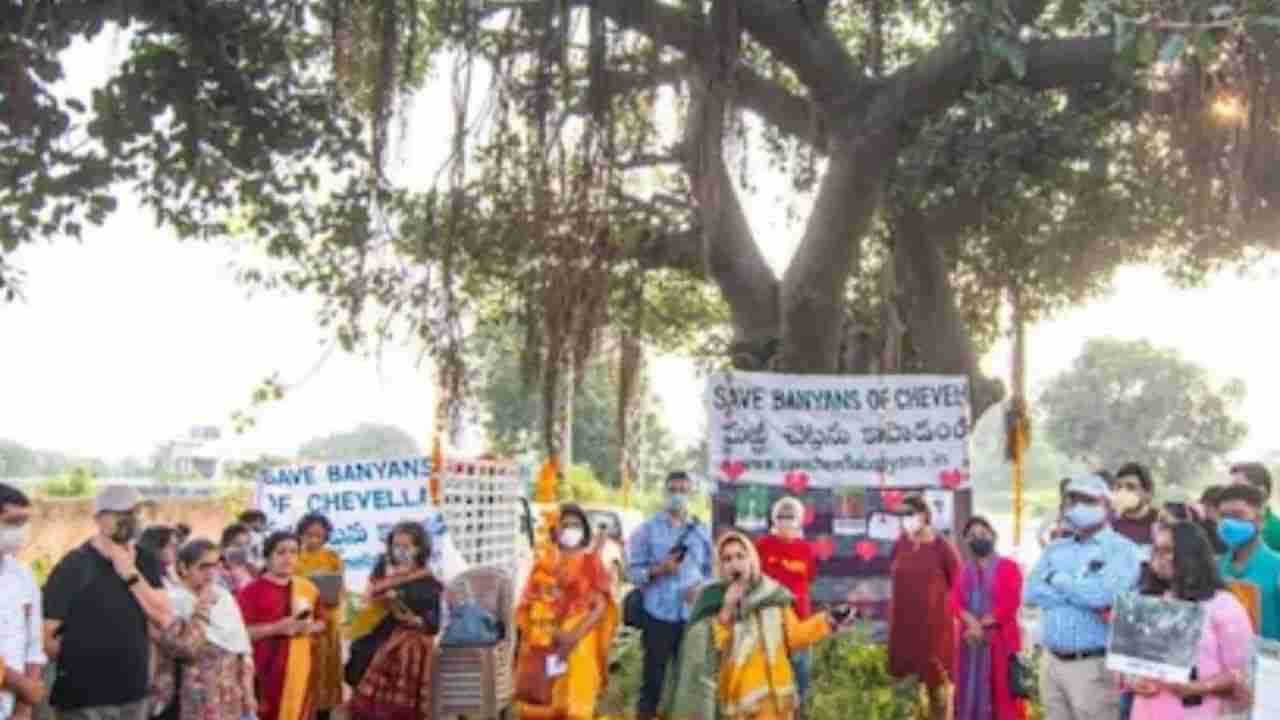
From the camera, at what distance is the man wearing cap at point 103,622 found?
5.84 meters

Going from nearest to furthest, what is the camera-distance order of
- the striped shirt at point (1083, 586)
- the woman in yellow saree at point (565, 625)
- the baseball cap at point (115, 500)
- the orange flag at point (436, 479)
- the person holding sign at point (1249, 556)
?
the person holding sign at point (1249, 556) < the baseball cap at point (115, 500) < the striped shirt at point (1083, 586) < the woman in yellow saree at point (565, 625) < the orange flag at point (436, 479)

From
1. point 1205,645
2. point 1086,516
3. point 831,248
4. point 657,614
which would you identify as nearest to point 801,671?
point 657,614

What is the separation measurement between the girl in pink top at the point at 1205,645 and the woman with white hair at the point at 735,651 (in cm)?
195

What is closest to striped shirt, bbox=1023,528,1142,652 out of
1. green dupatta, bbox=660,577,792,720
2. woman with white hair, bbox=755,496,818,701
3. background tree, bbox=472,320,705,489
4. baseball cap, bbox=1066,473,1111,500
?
baseball cap, bbox=1066,473,1111,500

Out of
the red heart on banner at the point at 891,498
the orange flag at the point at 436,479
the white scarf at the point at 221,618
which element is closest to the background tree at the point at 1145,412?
the red heart on banner at the point at 891,498

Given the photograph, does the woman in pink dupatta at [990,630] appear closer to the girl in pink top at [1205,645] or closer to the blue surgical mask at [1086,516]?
the blue surgical mask at [1086,516]

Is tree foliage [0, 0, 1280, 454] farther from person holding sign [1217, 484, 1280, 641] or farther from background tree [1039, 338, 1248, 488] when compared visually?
background tree [1039, 338, 1248, 488]

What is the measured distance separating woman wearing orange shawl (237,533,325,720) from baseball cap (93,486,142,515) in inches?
68.7

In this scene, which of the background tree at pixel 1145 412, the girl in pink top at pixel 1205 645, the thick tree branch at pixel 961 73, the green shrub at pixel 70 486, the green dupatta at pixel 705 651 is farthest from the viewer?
the background tree at pixel 1145 412

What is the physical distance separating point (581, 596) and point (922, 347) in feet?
16.8

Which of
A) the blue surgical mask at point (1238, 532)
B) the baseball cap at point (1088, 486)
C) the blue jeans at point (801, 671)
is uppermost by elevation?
the baseball cap at point (1088, 486)

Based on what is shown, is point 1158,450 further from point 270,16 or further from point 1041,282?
point 270,16

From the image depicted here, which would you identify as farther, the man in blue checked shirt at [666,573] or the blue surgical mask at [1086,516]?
the man in blue checked shirt at [666,573]

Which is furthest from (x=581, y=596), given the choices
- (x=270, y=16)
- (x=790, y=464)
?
(x=270, y=16)
